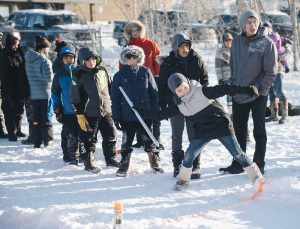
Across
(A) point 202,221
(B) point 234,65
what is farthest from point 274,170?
(A) point 202,221

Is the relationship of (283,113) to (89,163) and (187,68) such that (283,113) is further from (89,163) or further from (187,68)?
(89,163)

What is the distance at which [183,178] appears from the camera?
17.3 feet

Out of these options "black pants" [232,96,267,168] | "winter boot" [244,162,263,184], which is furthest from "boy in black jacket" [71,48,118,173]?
"winter boot" [244,162,263,184]

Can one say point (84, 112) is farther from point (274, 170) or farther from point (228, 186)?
point (274, 170)

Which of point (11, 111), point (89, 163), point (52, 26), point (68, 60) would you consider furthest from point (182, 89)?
point (52, 26)

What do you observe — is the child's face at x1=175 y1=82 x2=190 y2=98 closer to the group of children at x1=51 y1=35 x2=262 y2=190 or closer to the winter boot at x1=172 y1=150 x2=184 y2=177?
the group of children at x1=51 y1=35 x2=262 y2=190

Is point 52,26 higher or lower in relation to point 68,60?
higher

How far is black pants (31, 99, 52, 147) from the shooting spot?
743cm

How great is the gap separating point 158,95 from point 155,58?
135cm

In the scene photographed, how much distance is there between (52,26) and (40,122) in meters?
13.6

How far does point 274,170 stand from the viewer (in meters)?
5.83

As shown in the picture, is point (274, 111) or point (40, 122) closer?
point (40, 122)

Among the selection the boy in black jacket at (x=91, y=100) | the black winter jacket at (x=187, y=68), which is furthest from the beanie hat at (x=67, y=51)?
the black winter jacket at (x=187, y=68)

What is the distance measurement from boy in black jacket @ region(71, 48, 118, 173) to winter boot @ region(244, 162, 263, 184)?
195 centimetres
